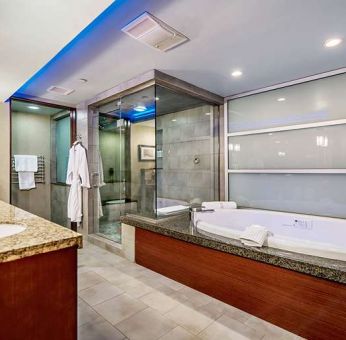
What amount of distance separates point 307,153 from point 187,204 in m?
1.79

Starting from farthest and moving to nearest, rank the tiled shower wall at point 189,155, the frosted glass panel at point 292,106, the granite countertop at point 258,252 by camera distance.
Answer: the tiled shower wall at point 189,155, the frosted glass panel at point 292,106, the granite countertop at point 258,252

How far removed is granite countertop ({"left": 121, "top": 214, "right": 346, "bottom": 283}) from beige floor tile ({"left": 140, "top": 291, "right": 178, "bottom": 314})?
53 centimetres

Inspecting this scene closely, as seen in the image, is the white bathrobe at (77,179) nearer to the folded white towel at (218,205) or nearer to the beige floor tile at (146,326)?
the folded white towel at (218,205)

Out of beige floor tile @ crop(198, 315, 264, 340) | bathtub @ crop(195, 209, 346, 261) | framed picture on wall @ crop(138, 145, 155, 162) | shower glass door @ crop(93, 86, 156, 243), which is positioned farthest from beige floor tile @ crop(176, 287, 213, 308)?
framed picture on wall @ crop(138, 145, 155, 162)

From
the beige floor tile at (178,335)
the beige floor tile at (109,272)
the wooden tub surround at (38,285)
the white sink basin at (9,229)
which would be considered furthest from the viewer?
the beige floor tile at (109,272)

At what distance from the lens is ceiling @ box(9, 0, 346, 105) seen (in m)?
1.65

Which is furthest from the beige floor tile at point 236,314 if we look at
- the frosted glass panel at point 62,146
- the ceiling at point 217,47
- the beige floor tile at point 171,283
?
the frosted glass panel at point 62,146

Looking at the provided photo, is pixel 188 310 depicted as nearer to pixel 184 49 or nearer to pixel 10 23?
pixel 184 49

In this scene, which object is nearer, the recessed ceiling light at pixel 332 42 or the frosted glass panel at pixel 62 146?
the recessed ceiling light at pixel 332 42

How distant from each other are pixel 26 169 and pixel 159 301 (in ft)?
10.6

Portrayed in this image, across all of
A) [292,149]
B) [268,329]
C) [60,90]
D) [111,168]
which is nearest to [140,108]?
[60,90]

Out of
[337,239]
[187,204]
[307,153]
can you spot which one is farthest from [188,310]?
[307,153]

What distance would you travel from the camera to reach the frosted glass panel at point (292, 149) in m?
2.71

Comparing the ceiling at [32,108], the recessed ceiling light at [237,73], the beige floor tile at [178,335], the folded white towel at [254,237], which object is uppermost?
the recessed ceiling light at [237,73]
